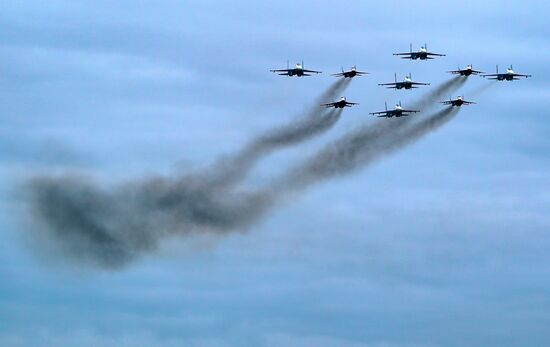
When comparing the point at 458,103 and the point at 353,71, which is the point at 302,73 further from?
the point at 458,103

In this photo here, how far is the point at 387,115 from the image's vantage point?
17200 cm

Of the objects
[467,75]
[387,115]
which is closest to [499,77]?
[467,75]

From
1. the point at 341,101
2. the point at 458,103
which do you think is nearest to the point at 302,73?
the point at 341,101

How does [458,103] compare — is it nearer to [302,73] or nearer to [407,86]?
[407,86]

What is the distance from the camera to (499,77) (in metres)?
175

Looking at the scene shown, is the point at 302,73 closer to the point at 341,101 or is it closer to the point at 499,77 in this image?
the point at 341,101

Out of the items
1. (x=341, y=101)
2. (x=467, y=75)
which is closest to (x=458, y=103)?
(x=467, y=75)

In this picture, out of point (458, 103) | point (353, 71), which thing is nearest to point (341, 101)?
point (353, 71)

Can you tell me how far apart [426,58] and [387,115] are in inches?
337

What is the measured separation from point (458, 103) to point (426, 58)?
658 centimetres

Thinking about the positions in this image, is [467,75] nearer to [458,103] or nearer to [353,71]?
[458,103]

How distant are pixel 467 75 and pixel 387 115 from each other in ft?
38.2

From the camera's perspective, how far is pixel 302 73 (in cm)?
17038

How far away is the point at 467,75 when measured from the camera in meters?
176
